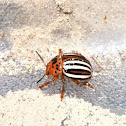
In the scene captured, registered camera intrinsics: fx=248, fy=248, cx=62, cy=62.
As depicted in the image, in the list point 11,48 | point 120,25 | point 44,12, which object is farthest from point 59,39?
point 120,25

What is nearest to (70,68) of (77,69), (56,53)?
(77,69)

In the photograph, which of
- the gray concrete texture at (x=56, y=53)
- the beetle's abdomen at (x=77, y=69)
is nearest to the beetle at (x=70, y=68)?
the beetle's abdomen at (x=77, y=69)

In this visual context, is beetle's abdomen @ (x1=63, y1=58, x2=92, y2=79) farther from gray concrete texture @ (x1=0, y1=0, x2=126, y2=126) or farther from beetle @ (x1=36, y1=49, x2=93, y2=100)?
gray concrete texture @ (x1=0, y1=0, x2=126, y2=126)

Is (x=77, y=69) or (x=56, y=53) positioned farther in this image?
(x=56, y=53)

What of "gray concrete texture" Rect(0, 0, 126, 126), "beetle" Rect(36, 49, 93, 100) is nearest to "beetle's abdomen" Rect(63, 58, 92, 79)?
"beetle" Rect(36, 49, 93, 100)

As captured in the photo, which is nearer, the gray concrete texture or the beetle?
the gray concrete texture

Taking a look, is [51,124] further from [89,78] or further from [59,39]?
[59,39]

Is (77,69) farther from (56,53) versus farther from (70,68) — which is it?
(56,53)
